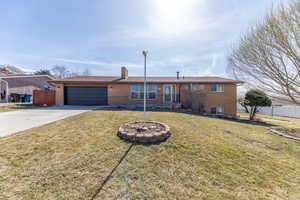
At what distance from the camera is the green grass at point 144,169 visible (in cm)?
200

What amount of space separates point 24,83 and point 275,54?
29.1 metres

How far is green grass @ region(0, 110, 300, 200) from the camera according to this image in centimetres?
200

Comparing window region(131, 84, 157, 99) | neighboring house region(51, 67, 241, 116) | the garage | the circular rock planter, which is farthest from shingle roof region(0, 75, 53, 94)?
the circular rock planter

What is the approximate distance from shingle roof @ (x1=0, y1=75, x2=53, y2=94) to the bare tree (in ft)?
79.5

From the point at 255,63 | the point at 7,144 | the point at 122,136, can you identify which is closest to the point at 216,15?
the point at 255,63

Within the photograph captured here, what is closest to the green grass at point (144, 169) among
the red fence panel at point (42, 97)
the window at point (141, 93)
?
the window at point (141, 93)

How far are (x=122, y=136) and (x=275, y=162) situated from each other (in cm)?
424

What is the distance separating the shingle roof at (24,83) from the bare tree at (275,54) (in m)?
24.2

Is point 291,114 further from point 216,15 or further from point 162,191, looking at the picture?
point 162,191

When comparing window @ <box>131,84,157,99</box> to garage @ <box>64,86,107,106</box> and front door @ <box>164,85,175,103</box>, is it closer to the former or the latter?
front door @ <box>164,85,175,103</box>

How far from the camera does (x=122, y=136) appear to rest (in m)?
3.80

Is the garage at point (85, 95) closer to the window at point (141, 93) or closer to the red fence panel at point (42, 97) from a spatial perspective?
the red fence panel at point (42, 97)

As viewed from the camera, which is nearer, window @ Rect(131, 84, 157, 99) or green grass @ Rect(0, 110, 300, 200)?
green grass @ Rect(0, 110, 300, 200)

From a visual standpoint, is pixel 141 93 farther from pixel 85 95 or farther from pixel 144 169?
pixel 144 169
